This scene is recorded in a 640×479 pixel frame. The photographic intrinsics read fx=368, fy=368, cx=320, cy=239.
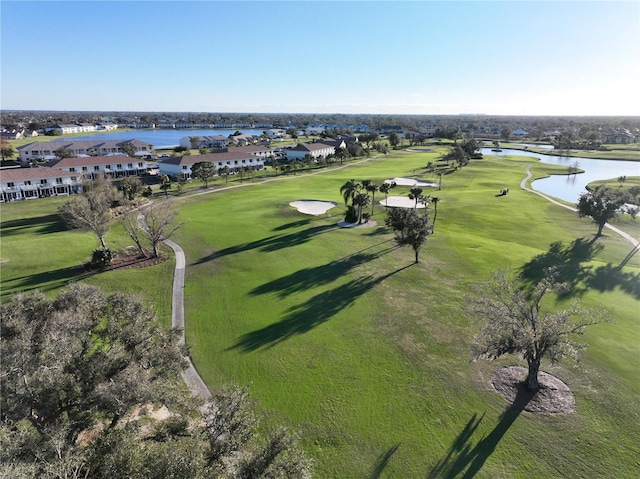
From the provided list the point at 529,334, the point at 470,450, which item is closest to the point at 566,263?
the point at 529,334

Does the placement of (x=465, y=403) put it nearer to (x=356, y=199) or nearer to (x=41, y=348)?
(x=41, y=348)

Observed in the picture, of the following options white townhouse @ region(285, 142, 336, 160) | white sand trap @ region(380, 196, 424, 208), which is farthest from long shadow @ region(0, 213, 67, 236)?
white townhouse @ region(285, 142, 336, 160)

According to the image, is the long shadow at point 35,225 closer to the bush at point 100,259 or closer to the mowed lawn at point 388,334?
the mowed lawn at point 388,334

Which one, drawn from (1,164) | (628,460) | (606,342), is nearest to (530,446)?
(628,460)

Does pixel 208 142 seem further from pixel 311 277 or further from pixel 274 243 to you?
pixel 311 277

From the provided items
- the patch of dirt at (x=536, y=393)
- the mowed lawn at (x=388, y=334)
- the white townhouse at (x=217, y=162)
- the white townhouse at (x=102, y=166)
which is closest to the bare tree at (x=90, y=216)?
the mowed lawn at (x=388, y=334)
